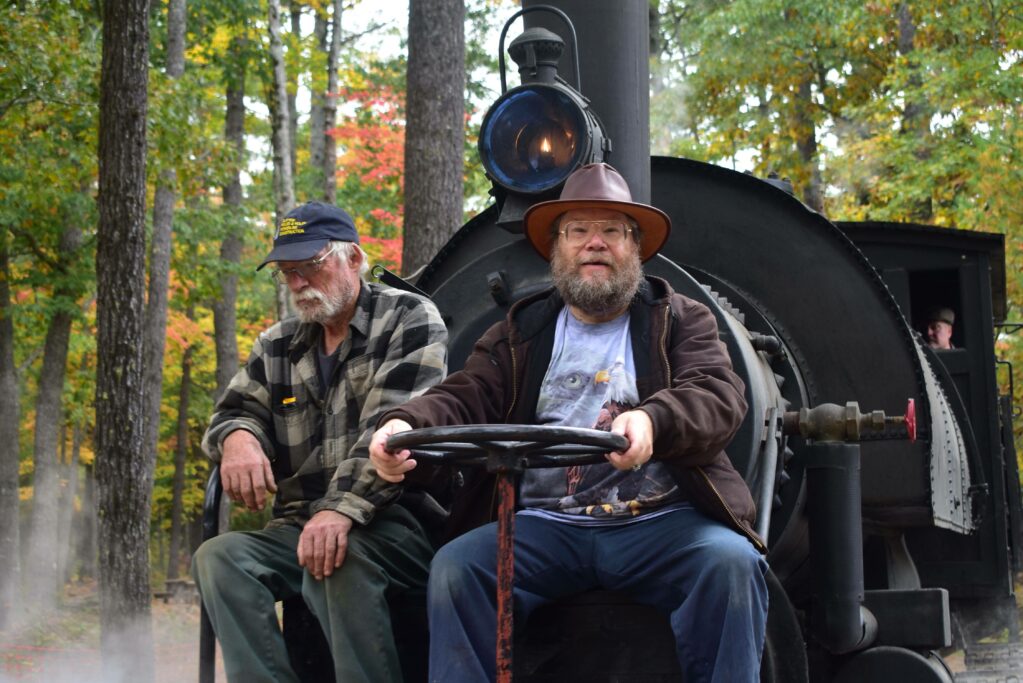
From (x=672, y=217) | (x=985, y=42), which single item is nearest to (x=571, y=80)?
(x=672, y=217)

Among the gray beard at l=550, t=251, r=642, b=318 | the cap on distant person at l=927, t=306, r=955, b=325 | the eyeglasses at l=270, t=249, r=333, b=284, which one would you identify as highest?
the cap on distant person at l=927, t=306, r=955, b=325

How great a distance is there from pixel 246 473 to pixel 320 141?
2133 centimetres

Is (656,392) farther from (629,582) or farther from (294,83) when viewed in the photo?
(294,83)

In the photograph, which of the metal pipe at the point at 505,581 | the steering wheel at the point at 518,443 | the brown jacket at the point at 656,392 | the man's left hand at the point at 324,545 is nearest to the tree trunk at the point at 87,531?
the man's left hand at the point at 324,545

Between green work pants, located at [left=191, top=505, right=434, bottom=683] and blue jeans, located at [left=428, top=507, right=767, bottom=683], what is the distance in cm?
31

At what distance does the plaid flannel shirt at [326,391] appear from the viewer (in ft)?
13.1

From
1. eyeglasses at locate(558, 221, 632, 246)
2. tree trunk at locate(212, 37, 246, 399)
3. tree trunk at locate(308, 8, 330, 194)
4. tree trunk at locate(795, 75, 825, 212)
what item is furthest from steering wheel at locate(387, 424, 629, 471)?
tree trunk at locate(308, 8, 330, 194)

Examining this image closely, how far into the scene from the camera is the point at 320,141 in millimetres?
24609

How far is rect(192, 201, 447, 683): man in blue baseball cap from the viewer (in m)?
3.61

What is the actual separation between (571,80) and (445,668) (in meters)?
2.30

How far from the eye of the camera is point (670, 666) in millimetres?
3400

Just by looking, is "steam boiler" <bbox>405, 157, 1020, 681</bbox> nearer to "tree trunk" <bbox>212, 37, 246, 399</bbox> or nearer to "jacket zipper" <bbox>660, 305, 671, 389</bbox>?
"jacket zipper" <bbox>660, 305, 671, 389</bbox>

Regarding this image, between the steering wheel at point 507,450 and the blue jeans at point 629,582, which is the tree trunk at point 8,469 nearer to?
the blue jeans at point 629,582

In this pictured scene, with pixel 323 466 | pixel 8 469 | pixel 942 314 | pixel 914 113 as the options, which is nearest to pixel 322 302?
pixel 323 466
